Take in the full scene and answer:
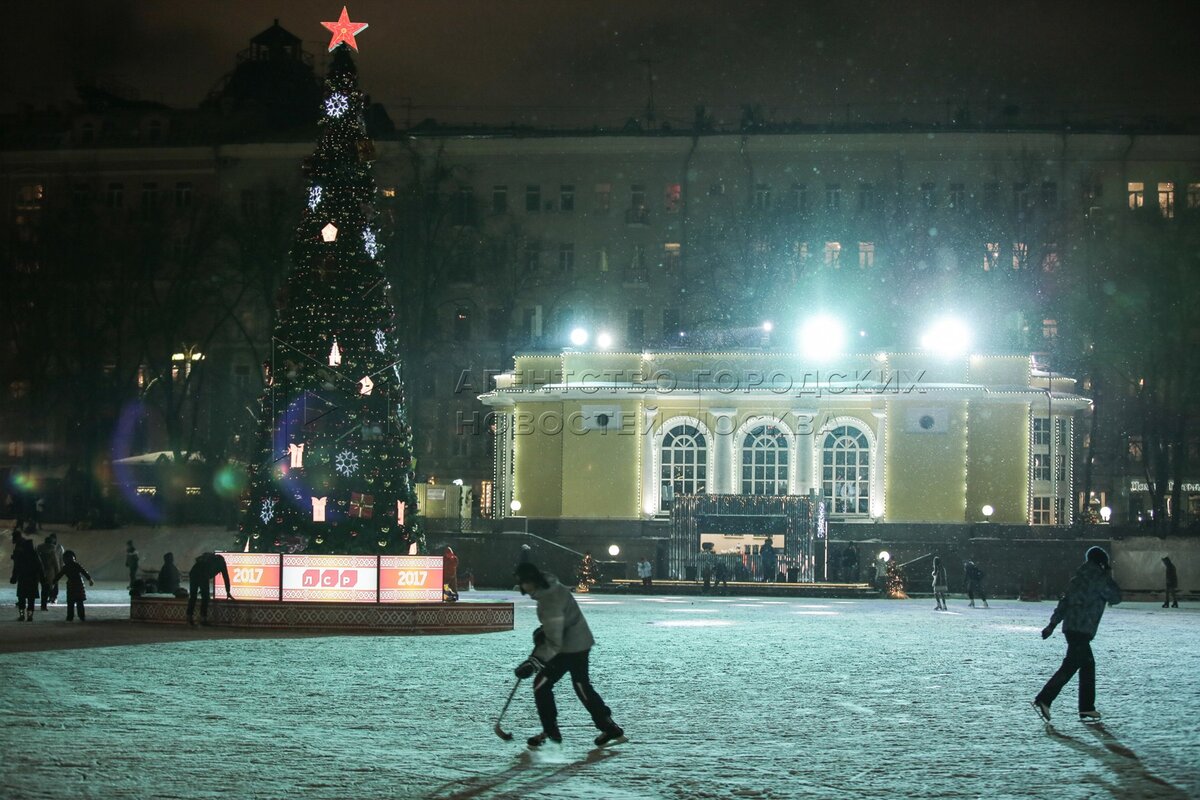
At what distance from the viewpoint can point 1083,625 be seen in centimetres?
1560

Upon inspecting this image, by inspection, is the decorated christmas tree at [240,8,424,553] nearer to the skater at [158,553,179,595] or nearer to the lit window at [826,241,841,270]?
the skater at [158,553,179,595]

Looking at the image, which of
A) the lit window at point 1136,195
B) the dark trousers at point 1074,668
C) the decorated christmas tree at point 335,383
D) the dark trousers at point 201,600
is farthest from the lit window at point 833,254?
the dark trousers at point 1074,668

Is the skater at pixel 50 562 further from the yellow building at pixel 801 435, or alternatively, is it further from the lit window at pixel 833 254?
the lit window at pixel 833 254

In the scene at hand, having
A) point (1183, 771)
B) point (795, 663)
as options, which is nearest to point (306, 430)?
point (795, 663)

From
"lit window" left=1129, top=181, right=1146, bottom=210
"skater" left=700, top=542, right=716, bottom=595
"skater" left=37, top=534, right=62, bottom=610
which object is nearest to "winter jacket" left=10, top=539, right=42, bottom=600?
"skater" left=37, top=534, right=62, bottom=610

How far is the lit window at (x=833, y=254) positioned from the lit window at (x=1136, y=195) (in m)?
12.6

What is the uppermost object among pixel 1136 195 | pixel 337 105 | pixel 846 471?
pixel 1136 195

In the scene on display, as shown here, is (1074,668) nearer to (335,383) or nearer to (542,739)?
(542,739)

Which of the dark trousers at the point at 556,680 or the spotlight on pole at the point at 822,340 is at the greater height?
the spotlight on pole at the point at 822,340

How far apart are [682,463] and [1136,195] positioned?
26516 millimetres

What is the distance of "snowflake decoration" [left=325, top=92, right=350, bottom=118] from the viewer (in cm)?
3200

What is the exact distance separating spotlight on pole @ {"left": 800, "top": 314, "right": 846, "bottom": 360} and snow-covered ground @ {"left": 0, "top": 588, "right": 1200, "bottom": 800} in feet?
81.6

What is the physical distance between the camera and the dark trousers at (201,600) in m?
27.4

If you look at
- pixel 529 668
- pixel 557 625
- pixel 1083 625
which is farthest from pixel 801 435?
pixel 529 668
